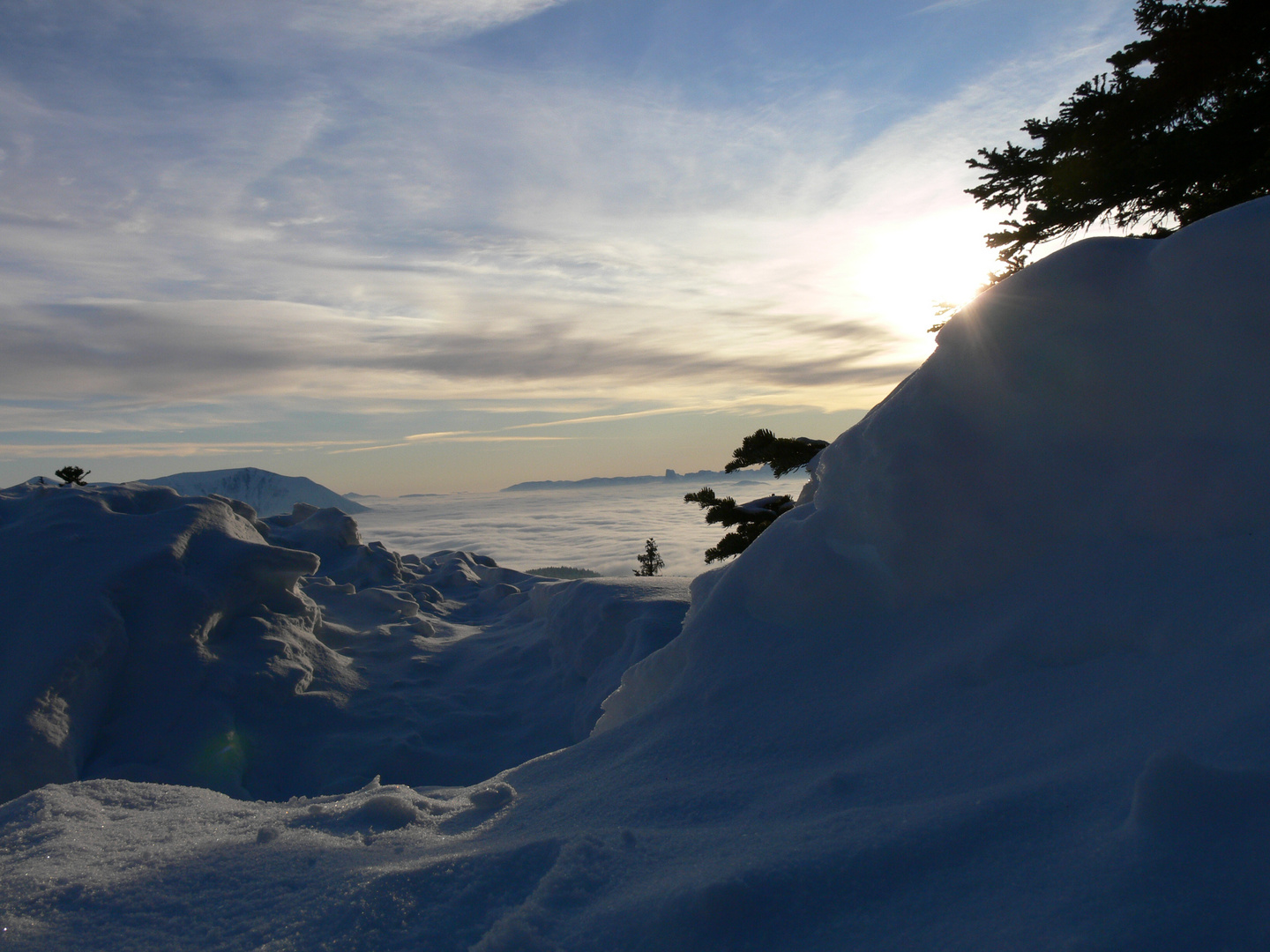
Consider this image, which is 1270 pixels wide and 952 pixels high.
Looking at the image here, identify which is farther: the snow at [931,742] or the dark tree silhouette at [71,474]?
the dark tree silhouette at [71,474]

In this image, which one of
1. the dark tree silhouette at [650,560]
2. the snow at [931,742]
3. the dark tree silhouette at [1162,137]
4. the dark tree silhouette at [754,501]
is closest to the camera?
the snow at [931,742]

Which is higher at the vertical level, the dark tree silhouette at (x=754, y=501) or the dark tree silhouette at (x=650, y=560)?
the dark tree silhouette at (x=754, y=501)

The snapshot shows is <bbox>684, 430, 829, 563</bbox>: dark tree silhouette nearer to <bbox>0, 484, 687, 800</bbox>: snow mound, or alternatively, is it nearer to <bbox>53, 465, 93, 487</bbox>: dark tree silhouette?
<bbox>0, 484, 687, 800</bbox>: snow mound

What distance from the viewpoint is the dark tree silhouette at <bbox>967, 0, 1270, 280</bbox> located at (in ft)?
27.0

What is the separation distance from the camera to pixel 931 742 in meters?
2.94

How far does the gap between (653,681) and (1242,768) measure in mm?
3479

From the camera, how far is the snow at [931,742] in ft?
6.78

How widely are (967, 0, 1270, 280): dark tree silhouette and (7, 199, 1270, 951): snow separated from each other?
6.22 meters

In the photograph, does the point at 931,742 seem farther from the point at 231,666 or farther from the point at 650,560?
the point at 650,560

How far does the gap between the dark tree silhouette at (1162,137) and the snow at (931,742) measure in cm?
622

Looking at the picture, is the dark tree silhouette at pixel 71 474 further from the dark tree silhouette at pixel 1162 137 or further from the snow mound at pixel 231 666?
the dark tree silhouette at pixel 1162 137

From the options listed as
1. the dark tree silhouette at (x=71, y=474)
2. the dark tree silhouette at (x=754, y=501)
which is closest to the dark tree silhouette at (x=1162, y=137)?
the dark tree silhouette at (x=754, y=501)

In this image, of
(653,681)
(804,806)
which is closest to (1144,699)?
(804,806)

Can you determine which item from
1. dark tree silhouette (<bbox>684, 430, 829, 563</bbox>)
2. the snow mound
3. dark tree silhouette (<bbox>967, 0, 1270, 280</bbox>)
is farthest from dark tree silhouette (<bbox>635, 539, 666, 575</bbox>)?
dark tree silhouette (<bbox>967, 0, 1270, 280</bbox>)
